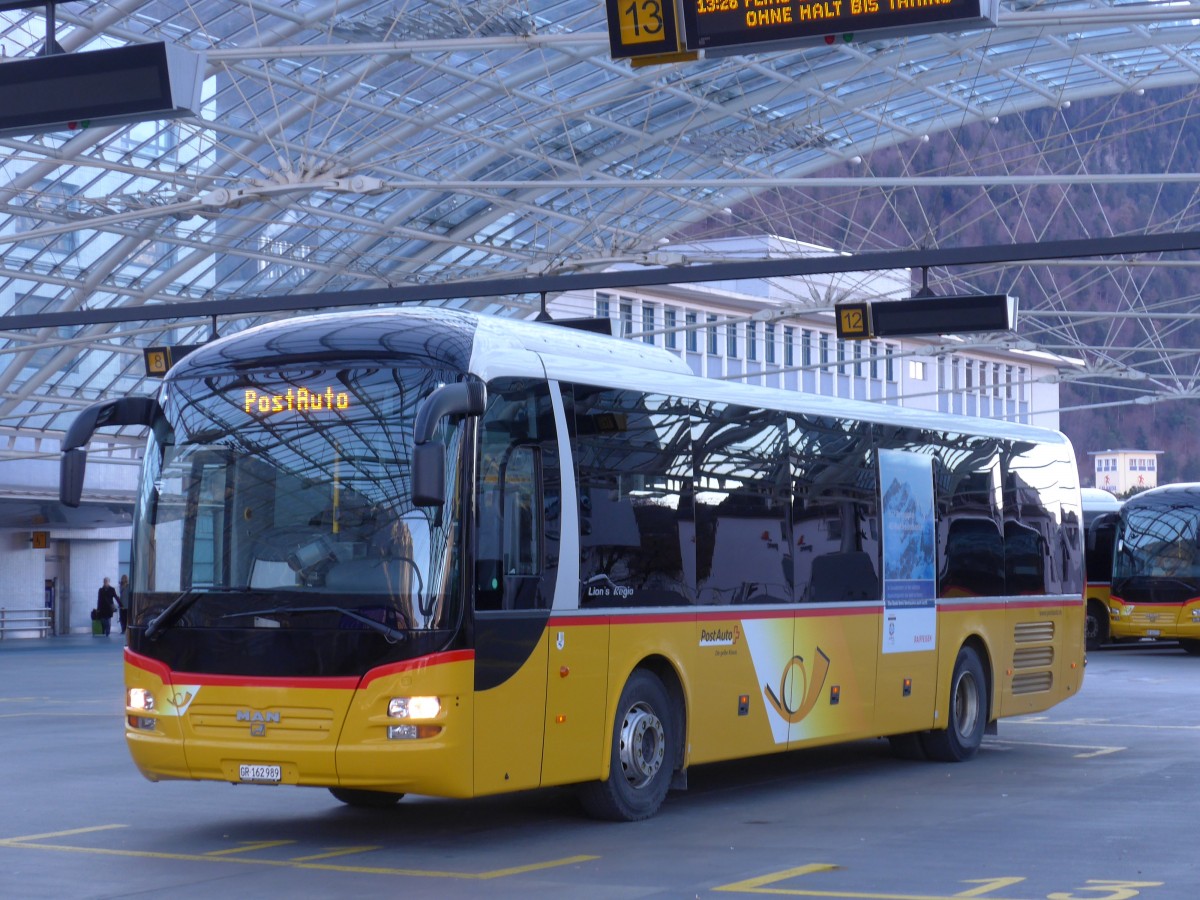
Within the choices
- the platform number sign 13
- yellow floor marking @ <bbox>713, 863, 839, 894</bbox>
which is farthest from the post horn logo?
the platform number sign 13

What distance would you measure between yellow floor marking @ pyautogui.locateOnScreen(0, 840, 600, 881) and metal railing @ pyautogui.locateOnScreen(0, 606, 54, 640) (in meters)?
42.9

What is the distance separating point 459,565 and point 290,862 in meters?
1.83

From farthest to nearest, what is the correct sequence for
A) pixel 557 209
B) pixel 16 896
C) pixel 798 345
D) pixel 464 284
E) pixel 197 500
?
1. pixel 798 345
2. pixel 557 209
3. pixel 464 284
4. pixel 197 500
5. pixel 16 896

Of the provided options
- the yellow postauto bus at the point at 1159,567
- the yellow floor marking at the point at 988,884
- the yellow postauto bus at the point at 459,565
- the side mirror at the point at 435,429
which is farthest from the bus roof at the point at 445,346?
the yellow postauto bus at the point at 1159,567

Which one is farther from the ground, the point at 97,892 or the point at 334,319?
the point at 334,319

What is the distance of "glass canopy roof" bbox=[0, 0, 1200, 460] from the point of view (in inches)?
1280

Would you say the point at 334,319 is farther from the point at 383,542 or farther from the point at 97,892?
the point at 97,892

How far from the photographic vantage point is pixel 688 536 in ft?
42.2

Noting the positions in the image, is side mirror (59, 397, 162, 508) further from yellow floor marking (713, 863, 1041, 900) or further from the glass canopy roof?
the glass canopy roof

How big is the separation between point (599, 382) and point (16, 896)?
484 cm

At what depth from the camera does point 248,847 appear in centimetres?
1098

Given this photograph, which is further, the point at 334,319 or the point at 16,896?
the point at 334,319

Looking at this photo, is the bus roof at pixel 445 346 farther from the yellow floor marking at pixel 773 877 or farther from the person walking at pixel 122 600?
the person walking at pixel 122 600

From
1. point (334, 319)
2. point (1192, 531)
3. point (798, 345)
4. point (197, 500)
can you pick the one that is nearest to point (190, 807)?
point (197, 500)
